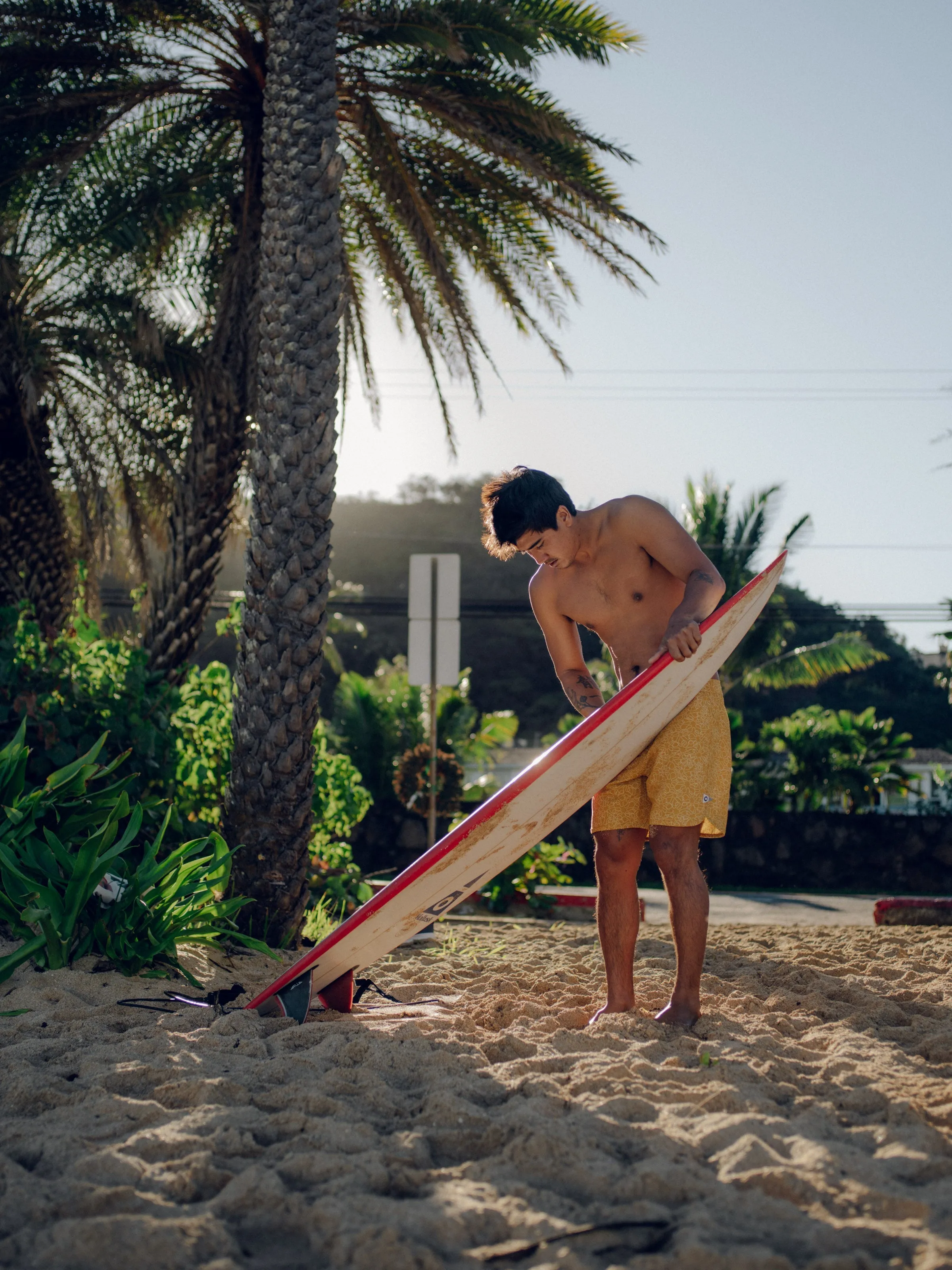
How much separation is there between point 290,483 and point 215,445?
2.94 metres

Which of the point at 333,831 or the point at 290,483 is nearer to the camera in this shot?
the point at 290,483

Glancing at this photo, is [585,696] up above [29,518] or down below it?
below

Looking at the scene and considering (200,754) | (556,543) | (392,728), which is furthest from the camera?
(392,728)

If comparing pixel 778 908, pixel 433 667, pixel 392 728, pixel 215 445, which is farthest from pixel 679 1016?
pixel 392 728

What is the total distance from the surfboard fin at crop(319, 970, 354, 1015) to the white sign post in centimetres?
397

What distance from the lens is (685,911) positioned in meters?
3.19

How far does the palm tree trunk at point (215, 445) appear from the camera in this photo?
7656 millimetres

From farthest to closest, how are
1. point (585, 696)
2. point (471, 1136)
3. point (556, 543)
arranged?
point (585, 696) < point (556, 543) < point (471, 1136)

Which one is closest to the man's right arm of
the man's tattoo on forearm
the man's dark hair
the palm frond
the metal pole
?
the man's tattoo on forearm

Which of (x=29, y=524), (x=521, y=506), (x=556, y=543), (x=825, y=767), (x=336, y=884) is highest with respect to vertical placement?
(x=29, y=524)

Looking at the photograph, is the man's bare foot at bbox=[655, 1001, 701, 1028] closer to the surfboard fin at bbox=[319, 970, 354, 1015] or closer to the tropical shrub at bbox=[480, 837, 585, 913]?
the surfboard fin at bbox=[319, 970, 354, 1015]

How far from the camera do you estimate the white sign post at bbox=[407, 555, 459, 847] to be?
7352mm

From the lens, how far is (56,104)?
7273 mm

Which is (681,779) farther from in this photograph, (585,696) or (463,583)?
(463,583)
